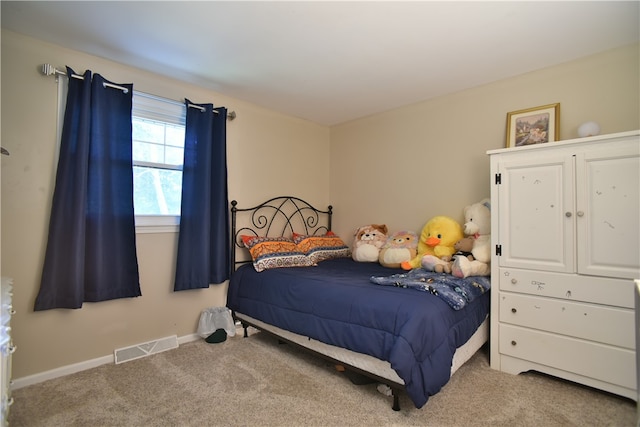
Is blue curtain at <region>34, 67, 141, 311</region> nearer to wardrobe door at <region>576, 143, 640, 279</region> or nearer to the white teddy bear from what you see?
the white teddy bear

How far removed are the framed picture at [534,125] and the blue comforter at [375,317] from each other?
1.27 metres

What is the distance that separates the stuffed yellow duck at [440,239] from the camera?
278 cm

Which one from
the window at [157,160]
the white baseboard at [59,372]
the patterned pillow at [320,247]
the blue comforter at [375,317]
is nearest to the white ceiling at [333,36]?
the window at [157,160]

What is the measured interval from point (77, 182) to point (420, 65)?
2596 mm

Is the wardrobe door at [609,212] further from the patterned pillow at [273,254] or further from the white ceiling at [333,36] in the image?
the patterned pillow at [273,254]

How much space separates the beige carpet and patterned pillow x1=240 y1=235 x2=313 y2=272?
0.81 m

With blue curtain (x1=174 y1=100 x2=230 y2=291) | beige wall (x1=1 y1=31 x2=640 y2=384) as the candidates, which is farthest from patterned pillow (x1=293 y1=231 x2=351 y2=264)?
blue curtain (x1=174 y1=100 x2=230 y2=291)

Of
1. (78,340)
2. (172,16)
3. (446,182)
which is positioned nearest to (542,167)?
(446,182)

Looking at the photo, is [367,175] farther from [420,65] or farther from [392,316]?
[392,316]

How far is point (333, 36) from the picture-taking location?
211cm

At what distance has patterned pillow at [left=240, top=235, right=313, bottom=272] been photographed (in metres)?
2.85

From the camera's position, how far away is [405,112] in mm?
3426

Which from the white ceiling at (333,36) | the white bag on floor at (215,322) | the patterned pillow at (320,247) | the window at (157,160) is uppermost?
the white ceiling at (333,36)

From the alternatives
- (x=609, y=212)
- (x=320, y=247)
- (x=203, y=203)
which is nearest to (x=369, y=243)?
(x=320, y=247)
